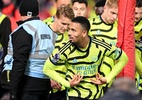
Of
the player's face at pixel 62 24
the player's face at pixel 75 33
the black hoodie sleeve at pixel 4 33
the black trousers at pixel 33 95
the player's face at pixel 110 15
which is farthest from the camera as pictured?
the black hoodie sleeve at pixel 4 33

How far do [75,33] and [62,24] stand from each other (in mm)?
1009

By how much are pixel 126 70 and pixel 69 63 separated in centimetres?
95

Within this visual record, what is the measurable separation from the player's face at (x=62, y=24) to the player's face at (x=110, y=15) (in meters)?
0.49

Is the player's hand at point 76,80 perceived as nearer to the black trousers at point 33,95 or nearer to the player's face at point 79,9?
the black trousers at point 33,95

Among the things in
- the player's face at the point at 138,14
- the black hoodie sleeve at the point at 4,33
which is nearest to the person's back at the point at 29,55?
the player's face at the point at 138,14

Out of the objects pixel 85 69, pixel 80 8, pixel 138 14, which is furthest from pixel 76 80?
pixel 80 8

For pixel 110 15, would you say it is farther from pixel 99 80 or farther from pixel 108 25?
pixel 99 80

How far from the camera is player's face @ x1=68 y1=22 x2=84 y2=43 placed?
631 centimetres

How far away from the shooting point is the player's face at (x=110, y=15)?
24.2 feet

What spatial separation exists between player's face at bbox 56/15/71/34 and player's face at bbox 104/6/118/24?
1.62 feet

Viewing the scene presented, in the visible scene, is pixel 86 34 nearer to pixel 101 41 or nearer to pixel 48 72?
pixel 101 41

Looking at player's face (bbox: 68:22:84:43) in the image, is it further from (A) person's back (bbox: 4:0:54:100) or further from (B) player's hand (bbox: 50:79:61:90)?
(B) player's hand (bbox: 50:79:61:90)

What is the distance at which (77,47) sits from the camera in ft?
20.9

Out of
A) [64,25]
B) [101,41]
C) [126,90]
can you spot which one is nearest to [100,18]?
[64,25]
